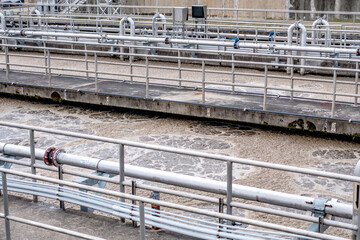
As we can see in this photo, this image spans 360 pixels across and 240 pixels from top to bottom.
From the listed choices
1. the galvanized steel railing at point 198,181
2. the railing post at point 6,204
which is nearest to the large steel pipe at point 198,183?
the galvanized steel railing at point 198,181

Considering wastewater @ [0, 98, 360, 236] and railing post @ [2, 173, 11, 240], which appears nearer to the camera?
railing post @ [2, 173, 11, 240]

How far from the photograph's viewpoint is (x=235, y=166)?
9531 millimetres

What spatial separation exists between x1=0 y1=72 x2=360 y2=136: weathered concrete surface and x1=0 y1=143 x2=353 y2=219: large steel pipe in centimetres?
556

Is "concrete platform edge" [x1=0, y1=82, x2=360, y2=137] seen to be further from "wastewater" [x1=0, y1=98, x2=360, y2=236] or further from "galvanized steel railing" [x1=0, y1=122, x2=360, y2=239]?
"galvanized steel railing" [x1=0, y1=122, x2=360, y2=239]

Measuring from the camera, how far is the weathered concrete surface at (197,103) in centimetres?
1109

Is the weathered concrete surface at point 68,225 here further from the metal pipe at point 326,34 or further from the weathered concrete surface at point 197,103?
the metal pipe at point 326,34

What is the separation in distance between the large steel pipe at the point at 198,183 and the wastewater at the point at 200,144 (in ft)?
6.07

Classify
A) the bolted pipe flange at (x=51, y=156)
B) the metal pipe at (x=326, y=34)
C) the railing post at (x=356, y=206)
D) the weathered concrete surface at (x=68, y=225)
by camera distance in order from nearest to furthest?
the railing post at (x=356, y=206) → the weathered concrete surface at (x=68, y=225) → the bolted pipe flange at (x=51, y=156) → the metal pipe at (x=326, y=34)

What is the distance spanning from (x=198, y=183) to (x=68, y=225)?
4.83 ft

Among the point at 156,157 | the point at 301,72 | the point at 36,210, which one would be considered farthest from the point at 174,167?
the point at 301,72

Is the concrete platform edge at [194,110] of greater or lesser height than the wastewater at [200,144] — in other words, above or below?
above

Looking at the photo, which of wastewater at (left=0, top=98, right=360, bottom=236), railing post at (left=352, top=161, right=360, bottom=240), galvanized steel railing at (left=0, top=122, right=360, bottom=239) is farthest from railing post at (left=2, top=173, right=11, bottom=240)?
wastewater at (left=0, top=98, right=360, bottom=236)

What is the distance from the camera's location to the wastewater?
8.93m

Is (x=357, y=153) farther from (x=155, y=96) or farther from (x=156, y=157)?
(x=155, y=96)
